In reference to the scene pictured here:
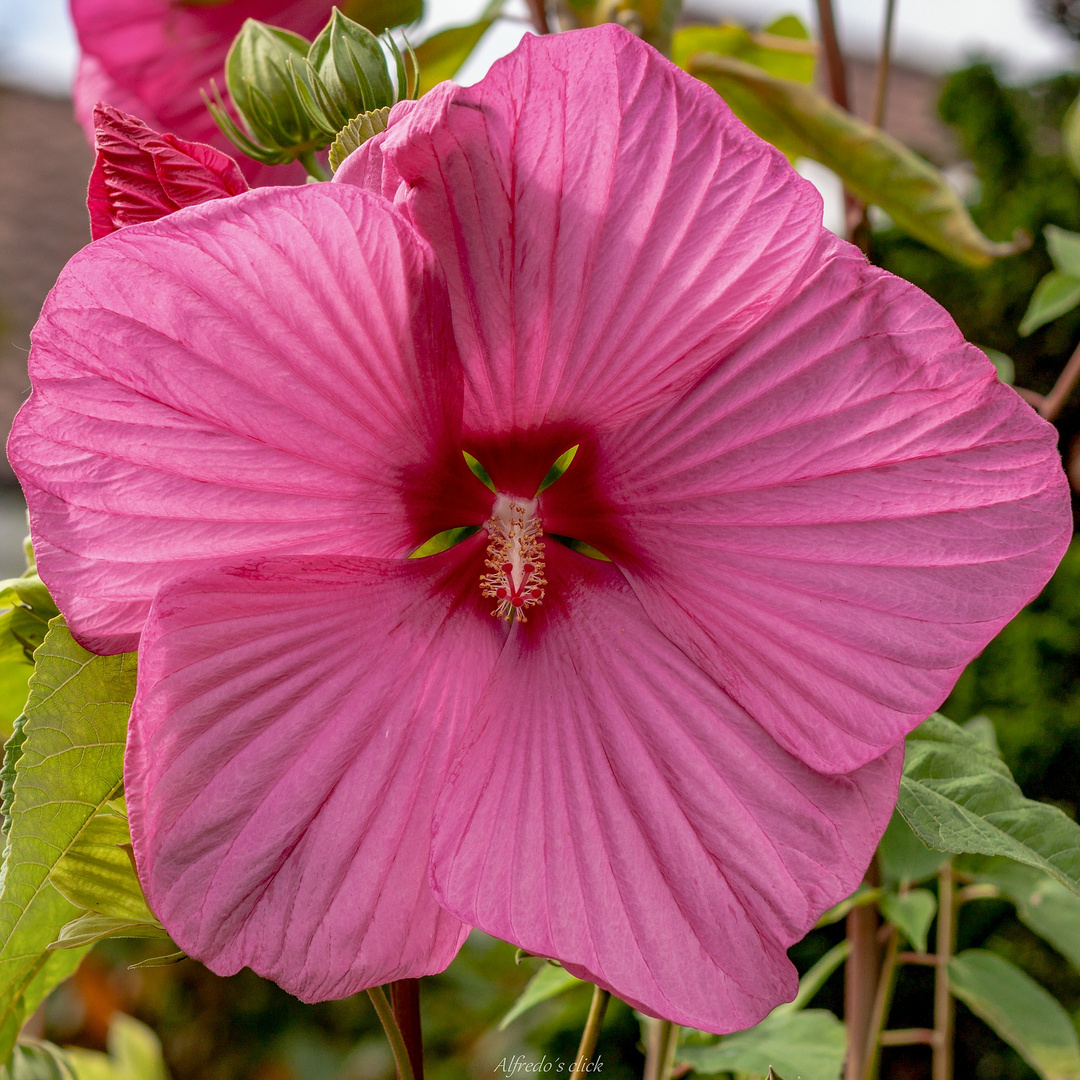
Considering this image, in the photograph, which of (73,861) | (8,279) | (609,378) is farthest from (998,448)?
(8,279)

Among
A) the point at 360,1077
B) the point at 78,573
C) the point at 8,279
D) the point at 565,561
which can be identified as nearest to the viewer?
the point at 78,573

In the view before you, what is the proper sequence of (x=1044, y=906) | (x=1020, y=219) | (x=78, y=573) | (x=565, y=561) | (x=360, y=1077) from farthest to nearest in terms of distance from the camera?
(x=1020, y=219) → (x=360, y=1077) → (x=1044, y=906) → (x=565, y=561) → (x=78, y=573)

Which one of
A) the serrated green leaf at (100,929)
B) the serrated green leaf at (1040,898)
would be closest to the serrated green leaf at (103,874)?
the serrated green leaf at (100,929)

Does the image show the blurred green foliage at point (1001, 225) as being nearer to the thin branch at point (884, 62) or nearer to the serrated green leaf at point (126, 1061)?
the thin branch at point (884, 62)

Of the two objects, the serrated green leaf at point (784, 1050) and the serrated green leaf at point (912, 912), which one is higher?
the serrated green leaf at point (912, 912)

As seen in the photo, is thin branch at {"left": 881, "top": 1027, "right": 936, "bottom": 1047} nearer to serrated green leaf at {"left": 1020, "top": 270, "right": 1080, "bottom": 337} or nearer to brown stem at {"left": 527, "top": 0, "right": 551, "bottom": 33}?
serrated green leaf at {"left": 1020, "top": 270, "right": 1080, "bottom": 337}

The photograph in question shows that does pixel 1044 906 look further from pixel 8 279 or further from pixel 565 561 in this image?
pixel 8 279

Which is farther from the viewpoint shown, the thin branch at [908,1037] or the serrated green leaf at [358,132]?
the thin branch at [908,1037]

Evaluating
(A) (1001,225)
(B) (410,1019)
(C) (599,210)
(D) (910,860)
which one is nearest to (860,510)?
(C) (599,210)
